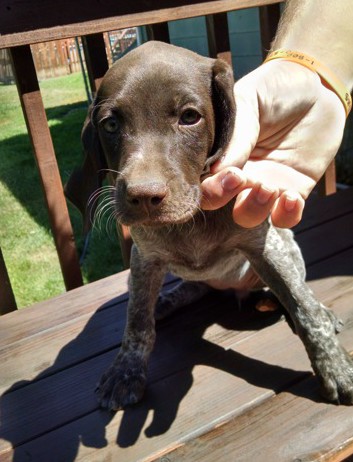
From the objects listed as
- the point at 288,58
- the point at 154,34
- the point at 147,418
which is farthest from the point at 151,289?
the point at 154,34

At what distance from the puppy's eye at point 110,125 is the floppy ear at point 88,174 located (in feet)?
0.53

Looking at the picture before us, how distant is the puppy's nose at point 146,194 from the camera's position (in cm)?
169

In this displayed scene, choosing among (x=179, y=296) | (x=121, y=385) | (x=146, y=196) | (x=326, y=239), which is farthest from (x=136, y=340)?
(x=326, y=239)

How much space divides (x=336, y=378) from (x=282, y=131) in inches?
36.7

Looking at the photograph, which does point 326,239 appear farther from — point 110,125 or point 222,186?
point 110,125


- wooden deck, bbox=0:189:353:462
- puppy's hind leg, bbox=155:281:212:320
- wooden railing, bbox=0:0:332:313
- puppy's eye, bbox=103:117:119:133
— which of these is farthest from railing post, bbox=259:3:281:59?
puppy's eye, bbox=103:117:119:133

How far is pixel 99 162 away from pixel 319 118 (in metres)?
0.84

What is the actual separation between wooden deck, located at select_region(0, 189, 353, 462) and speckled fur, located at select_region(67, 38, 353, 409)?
12cm

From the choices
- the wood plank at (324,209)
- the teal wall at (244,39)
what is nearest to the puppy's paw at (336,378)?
the wood plank at (324,209)

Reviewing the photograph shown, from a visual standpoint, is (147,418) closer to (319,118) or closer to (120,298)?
(120,298)

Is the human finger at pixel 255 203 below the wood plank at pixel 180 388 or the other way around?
the other way around

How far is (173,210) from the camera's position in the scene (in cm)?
182

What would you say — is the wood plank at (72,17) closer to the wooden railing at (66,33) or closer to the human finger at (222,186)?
the wooden railing at (66,33)

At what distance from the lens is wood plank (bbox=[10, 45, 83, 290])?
2.86m
